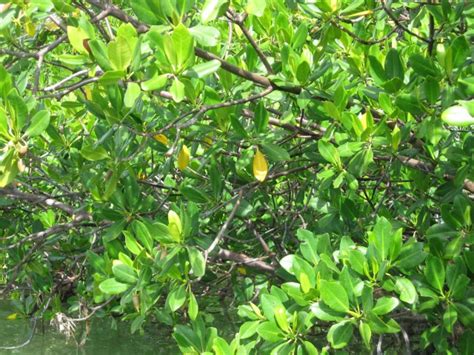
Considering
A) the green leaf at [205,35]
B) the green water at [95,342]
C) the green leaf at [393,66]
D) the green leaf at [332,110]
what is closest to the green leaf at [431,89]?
the green leaf at [393,66]

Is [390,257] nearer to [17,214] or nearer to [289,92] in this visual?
[289,92]

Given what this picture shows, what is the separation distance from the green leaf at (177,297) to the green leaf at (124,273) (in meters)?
0.16

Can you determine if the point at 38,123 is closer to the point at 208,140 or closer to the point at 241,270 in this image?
the point at 208,140

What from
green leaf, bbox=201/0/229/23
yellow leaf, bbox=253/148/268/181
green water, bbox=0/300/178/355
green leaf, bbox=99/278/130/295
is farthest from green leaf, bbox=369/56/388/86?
green water, bbox=0/300/178/355

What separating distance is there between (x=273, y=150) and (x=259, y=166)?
0.07 metres

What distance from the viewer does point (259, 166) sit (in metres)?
2.31

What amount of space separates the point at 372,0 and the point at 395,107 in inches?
24.1

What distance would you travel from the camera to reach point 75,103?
2584 mm

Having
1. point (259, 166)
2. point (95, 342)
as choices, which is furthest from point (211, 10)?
point (95, 342)

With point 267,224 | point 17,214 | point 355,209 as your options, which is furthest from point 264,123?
point 17,214

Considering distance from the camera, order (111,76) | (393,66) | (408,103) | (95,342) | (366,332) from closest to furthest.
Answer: (111,76)
(366,332)
(408,103)
(393,66)
(95,342)

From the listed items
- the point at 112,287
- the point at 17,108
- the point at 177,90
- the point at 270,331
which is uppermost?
the point at 177,90

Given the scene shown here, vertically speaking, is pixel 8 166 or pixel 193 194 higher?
pixel 8 166

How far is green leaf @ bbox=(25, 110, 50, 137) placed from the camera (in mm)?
1954
